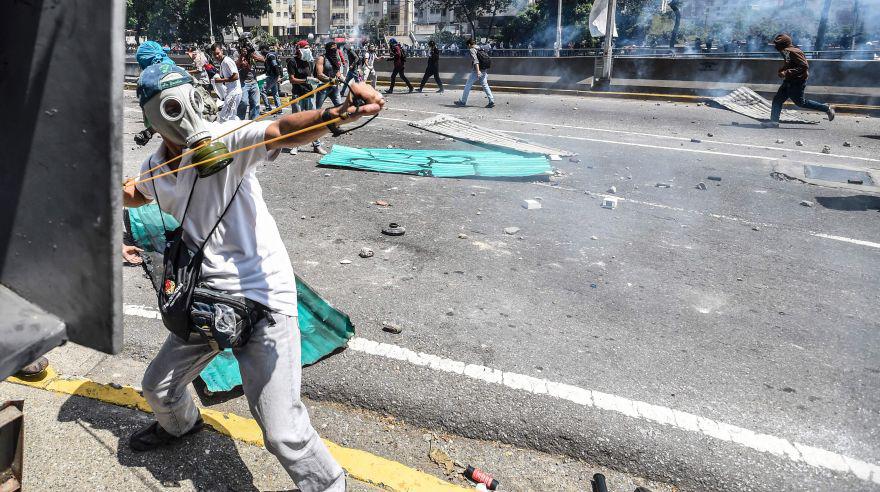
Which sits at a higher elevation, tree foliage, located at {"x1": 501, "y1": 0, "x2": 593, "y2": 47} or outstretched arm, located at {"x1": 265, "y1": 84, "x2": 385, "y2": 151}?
tree foliage, located at {"x1": 501, "y1": 0, "x2": 593, "y2": 47}

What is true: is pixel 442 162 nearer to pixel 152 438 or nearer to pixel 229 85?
pixel 229 85

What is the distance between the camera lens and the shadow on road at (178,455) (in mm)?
2646

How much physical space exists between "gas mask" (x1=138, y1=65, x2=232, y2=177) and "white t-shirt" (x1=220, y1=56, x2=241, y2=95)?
9.71 m

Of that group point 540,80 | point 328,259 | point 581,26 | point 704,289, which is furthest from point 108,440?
point 581,26

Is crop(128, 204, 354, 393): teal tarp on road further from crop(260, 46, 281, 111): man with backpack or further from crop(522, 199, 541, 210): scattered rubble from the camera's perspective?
crop(260, 46, 281, 111): man with backpack

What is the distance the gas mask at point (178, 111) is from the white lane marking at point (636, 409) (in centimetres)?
187

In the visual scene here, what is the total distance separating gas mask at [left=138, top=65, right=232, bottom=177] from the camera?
6.61 ft

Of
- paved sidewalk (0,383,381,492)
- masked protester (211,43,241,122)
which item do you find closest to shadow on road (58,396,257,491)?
Answer: paved sidewalk (0,383,381,492)

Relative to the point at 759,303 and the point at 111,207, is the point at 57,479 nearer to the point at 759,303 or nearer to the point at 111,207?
the point at 111,207

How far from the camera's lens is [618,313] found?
4.22 meters

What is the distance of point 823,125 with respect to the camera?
11.9 meters

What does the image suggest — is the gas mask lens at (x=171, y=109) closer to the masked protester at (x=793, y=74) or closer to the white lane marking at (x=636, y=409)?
the white lane marking at (x=636, y=409)

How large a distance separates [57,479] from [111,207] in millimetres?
1914

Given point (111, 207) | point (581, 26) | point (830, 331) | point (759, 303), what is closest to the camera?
point (111, 207)
